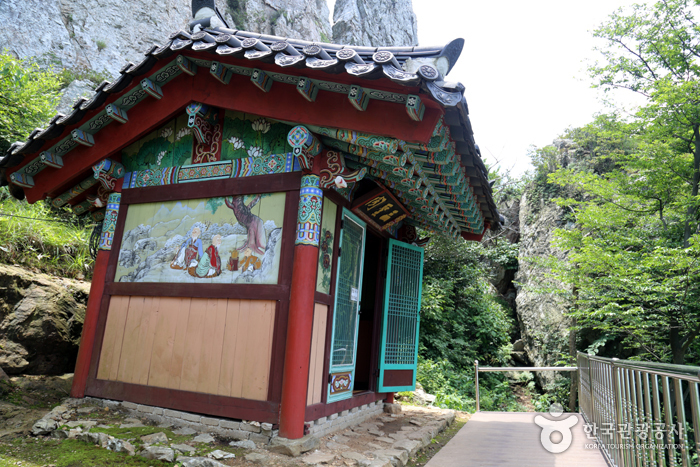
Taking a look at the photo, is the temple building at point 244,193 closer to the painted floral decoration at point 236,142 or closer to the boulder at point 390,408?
the painted floral decoration at point 236,142

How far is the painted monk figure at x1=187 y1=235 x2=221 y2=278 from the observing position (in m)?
4.73

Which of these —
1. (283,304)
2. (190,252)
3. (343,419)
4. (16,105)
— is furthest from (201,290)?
(16,105)

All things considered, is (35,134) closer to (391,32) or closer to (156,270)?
(156,270)

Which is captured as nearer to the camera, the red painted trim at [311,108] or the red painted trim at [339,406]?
the red painted trim at [311,108]

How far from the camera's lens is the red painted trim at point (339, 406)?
436 centimetres

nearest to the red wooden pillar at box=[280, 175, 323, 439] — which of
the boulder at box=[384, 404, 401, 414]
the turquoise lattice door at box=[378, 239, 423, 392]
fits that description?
the turquoise lattice door at box=[378, 239, 423, 392]

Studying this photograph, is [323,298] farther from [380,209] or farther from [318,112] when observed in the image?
[318,112]

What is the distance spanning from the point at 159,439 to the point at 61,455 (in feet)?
2.45

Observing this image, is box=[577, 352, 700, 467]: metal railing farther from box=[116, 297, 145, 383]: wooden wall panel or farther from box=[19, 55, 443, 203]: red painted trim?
box=[116, 297, 145, 383]: wooden wall panel

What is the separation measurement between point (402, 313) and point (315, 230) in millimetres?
2984

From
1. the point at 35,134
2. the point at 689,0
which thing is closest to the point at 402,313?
the point at 35,134

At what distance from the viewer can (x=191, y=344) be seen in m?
4.66

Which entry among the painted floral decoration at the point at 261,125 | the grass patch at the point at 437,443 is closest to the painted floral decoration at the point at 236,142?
the painted floral decoration at the point at 261,125

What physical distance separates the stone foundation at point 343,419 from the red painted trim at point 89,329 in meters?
2.82
